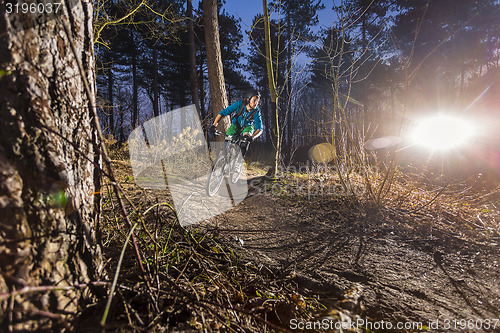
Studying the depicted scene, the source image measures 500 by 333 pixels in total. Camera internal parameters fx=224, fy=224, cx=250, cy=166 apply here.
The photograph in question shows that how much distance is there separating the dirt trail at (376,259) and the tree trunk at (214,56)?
3988mm

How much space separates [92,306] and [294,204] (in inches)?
136

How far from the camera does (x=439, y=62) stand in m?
14.7

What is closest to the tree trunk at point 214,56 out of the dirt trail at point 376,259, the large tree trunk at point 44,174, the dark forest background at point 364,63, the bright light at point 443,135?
the dark forest background at point 364,63

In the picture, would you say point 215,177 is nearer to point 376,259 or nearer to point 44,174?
point 376,259

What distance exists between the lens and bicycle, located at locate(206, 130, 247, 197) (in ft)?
14.3

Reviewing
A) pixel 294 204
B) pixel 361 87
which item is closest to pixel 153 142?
pixel 294 204

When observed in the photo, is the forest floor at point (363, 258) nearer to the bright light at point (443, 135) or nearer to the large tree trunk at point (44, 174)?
the large tree trunk at point (44, 174)

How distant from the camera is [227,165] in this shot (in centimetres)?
466

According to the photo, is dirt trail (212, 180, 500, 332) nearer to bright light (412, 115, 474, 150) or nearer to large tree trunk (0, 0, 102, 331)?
large tree trunk (0, 0, 102, 331)

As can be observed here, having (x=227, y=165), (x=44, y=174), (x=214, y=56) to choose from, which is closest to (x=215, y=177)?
(x=227, y=165)

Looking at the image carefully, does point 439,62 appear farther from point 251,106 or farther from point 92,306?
point 92,306

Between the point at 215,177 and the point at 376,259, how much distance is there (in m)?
3.00

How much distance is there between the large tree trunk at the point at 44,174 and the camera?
2.56 feet

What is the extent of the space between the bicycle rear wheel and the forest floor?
2.22ft
